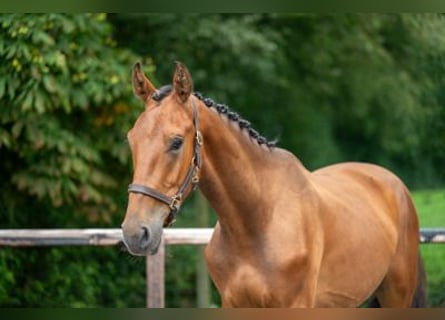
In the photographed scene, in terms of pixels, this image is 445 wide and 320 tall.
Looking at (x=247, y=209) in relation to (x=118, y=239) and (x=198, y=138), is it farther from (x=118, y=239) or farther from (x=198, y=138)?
(x=118, y=239)

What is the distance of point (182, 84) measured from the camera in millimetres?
3072

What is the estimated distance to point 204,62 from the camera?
821 centimetres

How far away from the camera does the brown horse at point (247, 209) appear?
2.95 m

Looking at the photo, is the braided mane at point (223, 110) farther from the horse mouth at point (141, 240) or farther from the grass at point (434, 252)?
the grass at point (434, 252)

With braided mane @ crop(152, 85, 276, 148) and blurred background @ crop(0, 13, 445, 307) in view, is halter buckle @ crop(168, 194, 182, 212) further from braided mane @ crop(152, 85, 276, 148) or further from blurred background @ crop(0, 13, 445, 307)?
blurred background @ crop(0, 13, 445, 307)

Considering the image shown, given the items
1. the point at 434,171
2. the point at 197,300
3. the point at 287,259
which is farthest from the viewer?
the point at 434,171

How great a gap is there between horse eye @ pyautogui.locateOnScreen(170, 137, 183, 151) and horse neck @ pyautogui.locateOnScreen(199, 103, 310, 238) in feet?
0.88

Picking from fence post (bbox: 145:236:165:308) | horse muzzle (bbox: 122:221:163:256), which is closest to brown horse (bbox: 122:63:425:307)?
horse muzzle (bbox: 122:221:163:256)

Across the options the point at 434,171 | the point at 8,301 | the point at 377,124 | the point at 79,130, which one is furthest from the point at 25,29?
the point at 377,124

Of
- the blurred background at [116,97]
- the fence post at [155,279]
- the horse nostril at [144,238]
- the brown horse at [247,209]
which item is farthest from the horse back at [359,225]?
the fence post at [155,279]

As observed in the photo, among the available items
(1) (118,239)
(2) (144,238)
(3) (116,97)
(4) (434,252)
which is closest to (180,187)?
(2) (144,238)

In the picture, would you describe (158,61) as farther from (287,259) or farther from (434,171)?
(287,259)

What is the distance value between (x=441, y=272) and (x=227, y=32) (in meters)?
3.23

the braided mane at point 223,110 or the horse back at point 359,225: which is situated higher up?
the braided mane at point 223,110
